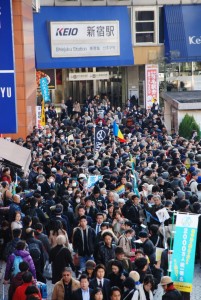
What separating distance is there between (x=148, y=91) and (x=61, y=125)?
12.6 metres

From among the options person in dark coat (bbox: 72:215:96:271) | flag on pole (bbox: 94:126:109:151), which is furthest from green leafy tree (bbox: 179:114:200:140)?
person in dark coat (bbox: 72:215:96:271)

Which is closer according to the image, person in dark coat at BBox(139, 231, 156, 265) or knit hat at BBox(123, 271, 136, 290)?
knit hat at BBox(123, 271, 136, 290)

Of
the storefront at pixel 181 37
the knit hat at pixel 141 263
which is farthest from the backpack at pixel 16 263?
the storefront at pixel 181 37

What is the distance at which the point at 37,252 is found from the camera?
41.8 ft

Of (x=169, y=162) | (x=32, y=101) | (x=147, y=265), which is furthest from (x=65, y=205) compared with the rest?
(x=32, y=101)

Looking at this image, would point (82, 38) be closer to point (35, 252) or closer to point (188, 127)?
point (188, 127)

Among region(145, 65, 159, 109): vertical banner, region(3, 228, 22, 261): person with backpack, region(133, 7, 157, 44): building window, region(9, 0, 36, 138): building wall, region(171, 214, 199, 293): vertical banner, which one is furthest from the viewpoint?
region(133, 7, 157, 44): building window

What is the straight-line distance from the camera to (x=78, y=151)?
77.5 ft

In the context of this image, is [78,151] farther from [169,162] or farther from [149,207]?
[149,207]

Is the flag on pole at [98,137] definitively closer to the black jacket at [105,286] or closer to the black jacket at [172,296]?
the black jacket at [105,286]

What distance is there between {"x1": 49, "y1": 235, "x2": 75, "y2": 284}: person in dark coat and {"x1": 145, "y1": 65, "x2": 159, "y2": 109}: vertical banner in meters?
30.8

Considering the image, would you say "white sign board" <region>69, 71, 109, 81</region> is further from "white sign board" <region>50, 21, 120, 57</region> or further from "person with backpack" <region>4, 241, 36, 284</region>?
"person with backpack" <region>4, 241, 36, 284</region>

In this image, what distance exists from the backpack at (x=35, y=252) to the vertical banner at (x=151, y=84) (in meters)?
30.9

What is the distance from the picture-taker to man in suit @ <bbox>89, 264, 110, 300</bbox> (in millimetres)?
11305
